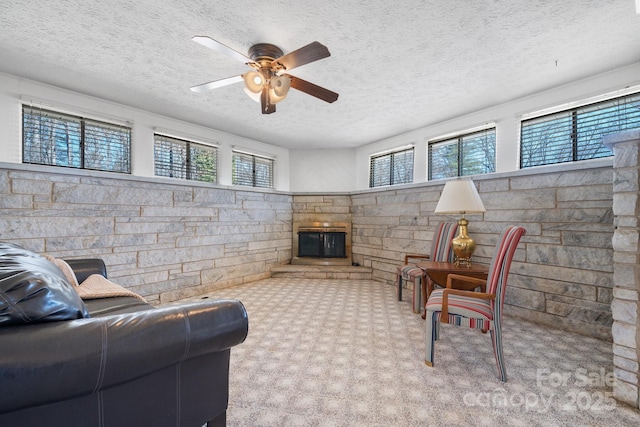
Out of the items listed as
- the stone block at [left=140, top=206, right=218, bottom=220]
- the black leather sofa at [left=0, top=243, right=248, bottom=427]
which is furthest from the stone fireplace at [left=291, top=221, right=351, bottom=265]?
the black leather sofa at [left=0, top=243, right=248, bottom=427]

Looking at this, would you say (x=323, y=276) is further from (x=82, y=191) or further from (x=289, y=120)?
(x=82, y=191)

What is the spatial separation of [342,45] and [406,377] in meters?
2.48

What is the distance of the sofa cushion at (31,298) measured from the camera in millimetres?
797

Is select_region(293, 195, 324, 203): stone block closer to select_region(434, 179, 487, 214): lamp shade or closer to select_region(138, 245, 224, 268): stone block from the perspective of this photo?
select_region(138, 245, 224, 268): stone block

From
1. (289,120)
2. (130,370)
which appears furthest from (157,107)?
(130,370)

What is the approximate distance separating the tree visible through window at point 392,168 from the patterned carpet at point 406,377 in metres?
2.45

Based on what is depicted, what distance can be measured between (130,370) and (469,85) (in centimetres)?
347

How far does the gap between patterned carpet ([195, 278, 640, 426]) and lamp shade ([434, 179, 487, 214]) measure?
112 cm

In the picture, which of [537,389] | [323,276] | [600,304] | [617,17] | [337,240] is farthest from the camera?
[337,240]

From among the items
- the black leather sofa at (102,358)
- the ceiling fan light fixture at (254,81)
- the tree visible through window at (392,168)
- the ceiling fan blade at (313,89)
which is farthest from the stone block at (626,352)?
the tree visible through window at (392,168)

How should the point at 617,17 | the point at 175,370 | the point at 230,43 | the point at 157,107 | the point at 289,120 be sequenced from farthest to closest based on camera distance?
the point at 289,120, the point at 157,107, the point at 230,43, the point at 617,17, the point at 175,370

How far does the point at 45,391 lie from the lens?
2.46ft

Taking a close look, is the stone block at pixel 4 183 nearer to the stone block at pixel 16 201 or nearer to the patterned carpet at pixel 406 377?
the stone block at pixel 16 201

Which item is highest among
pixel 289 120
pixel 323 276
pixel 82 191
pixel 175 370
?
pixel 289 120
